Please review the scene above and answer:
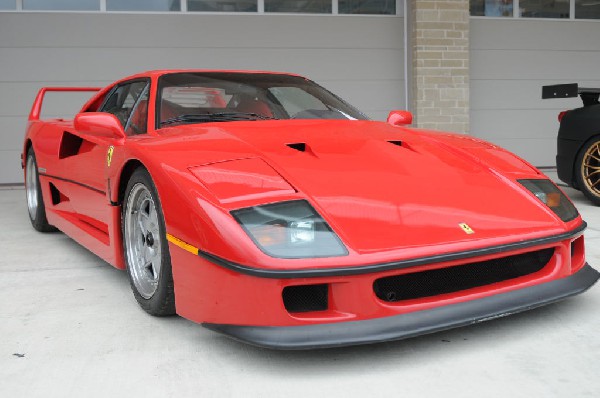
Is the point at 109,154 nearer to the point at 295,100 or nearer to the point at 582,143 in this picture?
the point at 295,100

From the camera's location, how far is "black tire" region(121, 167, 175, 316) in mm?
2363

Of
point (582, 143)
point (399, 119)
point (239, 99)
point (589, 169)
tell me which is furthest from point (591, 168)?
point (239, 99)

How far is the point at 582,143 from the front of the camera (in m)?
5.33

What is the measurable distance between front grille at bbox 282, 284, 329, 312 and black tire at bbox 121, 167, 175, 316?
0.51 meters

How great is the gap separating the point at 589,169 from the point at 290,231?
4.13 m

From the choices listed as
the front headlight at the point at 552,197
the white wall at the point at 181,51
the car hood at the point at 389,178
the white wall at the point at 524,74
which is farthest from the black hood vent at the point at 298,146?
the white wall at the point at 524,74

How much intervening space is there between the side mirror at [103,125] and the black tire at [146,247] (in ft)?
1.06

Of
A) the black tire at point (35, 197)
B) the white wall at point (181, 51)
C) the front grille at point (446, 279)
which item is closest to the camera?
the front grille at point (446, 279)

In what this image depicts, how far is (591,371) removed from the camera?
1898 millimetres

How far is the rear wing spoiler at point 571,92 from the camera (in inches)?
198

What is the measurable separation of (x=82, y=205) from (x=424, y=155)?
71.5 inches

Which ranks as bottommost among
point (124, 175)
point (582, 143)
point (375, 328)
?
point (375, 328)

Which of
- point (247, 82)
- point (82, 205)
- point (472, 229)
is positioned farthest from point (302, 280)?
point (82, 205)

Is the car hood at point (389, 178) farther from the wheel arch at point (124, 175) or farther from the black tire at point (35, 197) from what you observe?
the black tire at point (35, 197)
